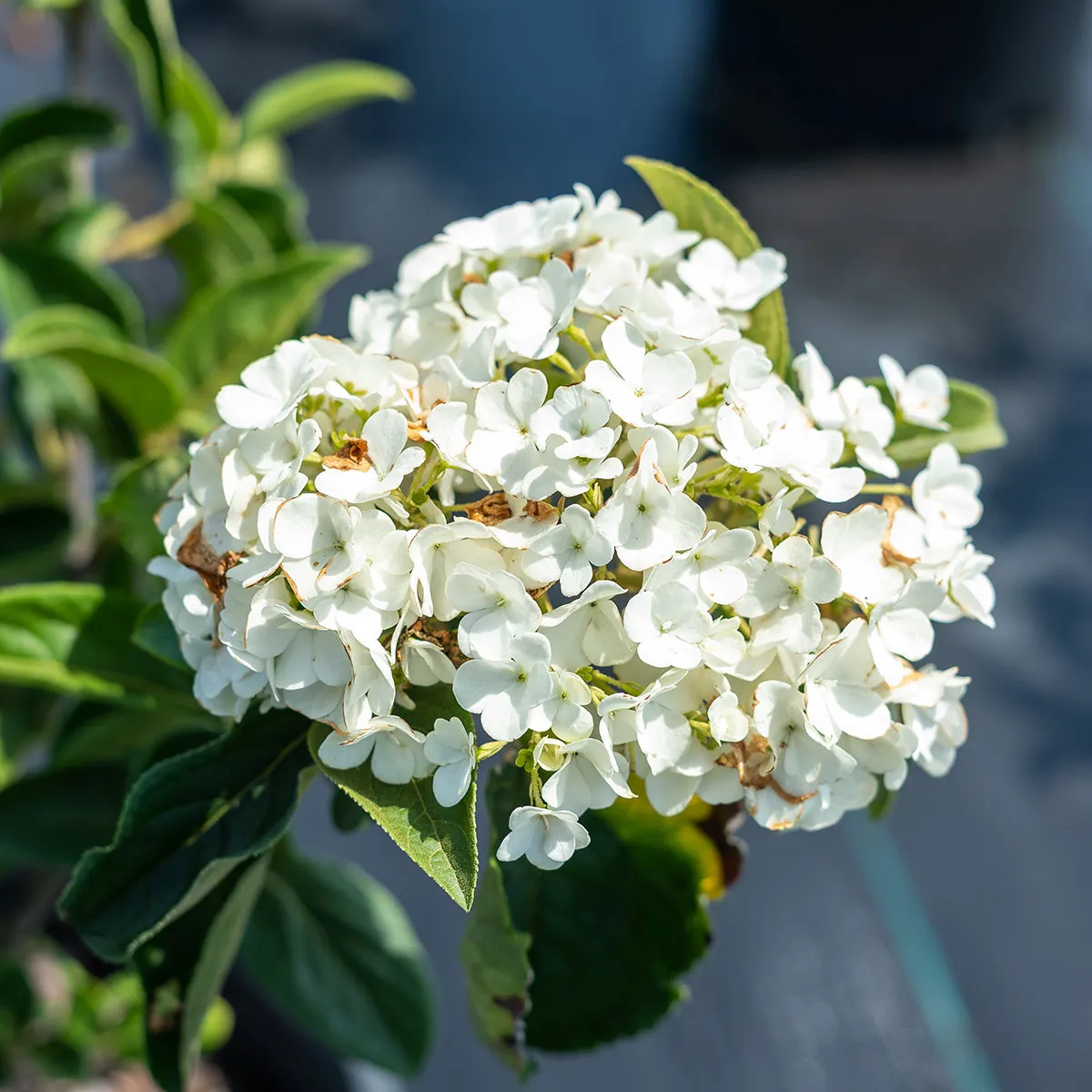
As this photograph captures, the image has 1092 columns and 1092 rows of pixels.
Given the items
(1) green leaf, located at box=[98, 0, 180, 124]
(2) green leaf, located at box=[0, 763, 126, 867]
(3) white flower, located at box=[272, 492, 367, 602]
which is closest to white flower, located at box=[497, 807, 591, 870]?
(3) white flower, located at box=[272, 492, 367, 602]

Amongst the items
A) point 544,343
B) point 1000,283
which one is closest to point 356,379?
point 544,343

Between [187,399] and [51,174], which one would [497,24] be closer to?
[51,174]

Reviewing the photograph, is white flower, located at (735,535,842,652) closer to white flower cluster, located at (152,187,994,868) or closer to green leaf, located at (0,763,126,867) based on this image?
white flower cluster, located at (152,187,994,868)

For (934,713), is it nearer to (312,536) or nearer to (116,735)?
(312,536)

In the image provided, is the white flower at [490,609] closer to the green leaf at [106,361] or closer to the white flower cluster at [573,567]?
the white flower cluster at [573,567]

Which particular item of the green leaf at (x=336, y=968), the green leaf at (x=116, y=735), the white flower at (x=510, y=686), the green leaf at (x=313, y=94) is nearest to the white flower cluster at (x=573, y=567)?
the white flower at (x=510, y=686)
